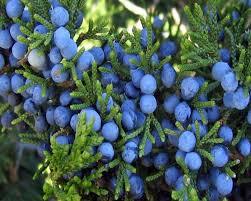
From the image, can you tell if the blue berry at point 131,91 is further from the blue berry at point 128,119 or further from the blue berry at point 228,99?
the blue berry at point 228,99

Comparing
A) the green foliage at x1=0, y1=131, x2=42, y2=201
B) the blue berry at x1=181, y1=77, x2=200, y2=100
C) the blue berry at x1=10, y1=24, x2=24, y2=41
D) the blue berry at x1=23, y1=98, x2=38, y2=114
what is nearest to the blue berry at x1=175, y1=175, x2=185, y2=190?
the blue berry at x1=181, y1=77, x2=200, y2=100

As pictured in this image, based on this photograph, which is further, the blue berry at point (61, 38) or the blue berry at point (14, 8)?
the blue berry at point (14, 8)

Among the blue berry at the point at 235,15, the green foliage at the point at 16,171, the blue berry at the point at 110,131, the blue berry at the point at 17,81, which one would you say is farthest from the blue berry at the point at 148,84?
the green foliage at the point at 16,171

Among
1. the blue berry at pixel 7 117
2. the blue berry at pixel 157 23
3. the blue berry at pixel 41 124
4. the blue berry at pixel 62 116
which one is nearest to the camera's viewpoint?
the blue berry at pixel 62 116

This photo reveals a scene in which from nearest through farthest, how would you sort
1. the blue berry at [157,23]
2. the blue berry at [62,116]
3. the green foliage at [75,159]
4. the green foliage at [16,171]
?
the green foliage at [75,159] → the blue berry at [62,116] → the blue berry at [157,23] → the green foliage at [16,171]

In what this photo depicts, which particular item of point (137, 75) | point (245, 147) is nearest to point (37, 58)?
point (137, 75)

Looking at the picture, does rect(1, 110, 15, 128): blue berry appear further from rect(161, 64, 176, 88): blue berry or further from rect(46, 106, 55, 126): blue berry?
rect(161, 64, 176, 88): blue berry

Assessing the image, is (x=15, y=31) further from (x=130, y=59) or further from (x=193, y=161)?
(x=193, y=161)
